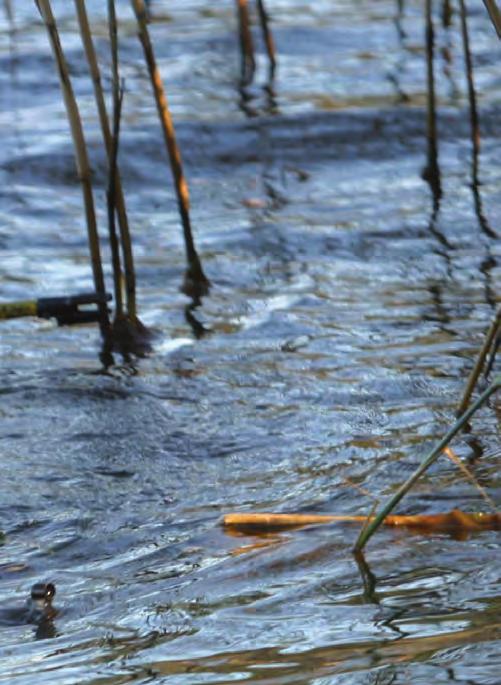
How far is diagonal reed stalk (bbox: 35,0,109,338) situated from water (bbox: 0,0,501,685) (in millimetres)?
296

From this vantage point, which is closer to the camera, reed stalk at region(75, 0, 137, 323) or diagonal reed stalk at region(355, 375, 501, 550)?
diagonal reed stalk at region(355, 375, 501, 550)

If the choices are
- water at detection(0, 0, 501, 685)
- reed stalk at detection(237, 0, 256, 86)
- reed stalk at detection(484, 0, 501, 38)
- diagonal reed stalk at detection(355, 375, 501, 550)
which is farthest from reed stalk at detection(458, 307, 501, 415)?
reed stalk at detection(237, 0, 256, 86)

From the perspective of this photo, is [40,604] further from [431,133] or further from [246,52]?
[246,52]

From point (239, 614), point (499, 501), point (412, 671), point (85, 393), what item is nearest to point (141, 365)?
point (85, 393)

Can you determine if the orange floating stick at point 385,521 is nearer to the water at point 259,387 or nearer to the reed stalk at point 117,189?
the water at point 259,387

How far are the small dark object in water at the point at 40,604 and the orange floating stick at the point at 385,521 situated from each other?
508mm

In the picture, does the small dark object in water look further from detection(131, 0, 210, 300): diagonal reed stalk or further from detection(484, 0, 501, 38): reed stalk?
detection(131, 0, 210, 300): diagonal reed stalk

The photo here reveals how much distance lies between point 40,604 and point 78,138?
1.83 m

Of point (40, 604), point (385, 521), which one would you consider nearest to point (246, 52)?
point (385, 521)

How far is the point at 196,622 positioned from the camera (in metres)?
2.63

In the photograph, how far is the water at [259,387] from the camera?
2.56 m

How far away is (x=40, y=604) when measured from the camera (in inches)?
109

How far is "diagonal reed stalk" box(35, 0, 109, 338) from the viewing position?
4.15 meters

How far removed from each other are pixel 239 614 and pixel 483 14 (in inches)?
282
